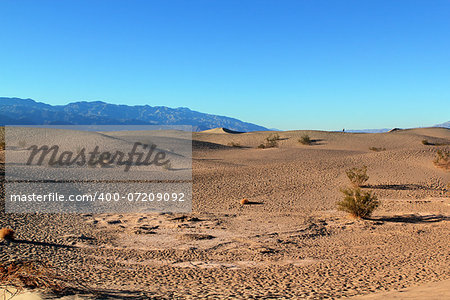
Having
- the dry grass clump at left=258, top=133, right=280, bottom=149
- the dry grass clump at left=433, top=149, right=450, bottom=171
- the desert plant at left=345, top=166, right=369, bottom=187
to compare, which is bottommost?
the desert plant at left=345, top=166, right=369, bottom=187

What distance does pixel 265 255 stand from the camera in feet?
33.5

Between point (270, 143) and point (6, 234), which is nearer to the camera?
point (6, 234)

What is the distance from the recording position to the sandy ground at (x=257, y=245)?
7.44 m

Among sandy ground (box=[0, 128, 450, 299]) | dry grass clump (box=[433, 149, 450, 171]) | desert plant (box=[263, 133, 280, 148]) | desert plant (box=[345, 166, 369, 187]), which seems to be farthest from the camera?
desert plant (box=[263, 133, 280, 148])

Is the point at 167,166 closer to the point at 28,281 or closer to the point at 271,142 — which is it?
the point at 28,281

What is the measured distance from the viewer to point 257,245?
1119cm

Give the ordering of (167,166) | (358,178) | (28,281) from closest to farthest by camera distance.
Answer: (28,281) < (358,178) < (167,166)

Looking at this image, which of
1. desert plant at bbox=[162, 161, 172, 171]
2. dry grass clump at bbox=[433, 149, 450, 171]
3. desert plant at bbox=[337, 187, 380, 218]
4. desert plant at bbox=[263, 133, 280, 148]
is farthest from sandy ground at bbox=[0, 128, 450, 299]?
desert plant at bbox=[263, 133, 280, 148]

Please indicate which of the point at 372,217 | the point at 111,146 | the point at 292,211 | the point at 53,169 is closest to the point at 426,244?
the point at 372,217

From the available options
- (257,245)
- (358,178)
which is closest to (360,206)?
(257,245)

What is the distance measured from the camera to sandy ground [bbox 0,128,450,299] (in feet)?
24.4

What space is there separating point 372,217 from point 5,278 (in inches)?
520

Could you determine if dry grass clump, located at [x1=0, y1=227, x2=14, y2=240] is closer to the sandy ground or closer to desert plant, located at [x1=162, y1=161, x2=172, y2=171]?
the sandy ground

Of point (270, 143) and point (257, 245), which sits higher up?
point (270, 143)
